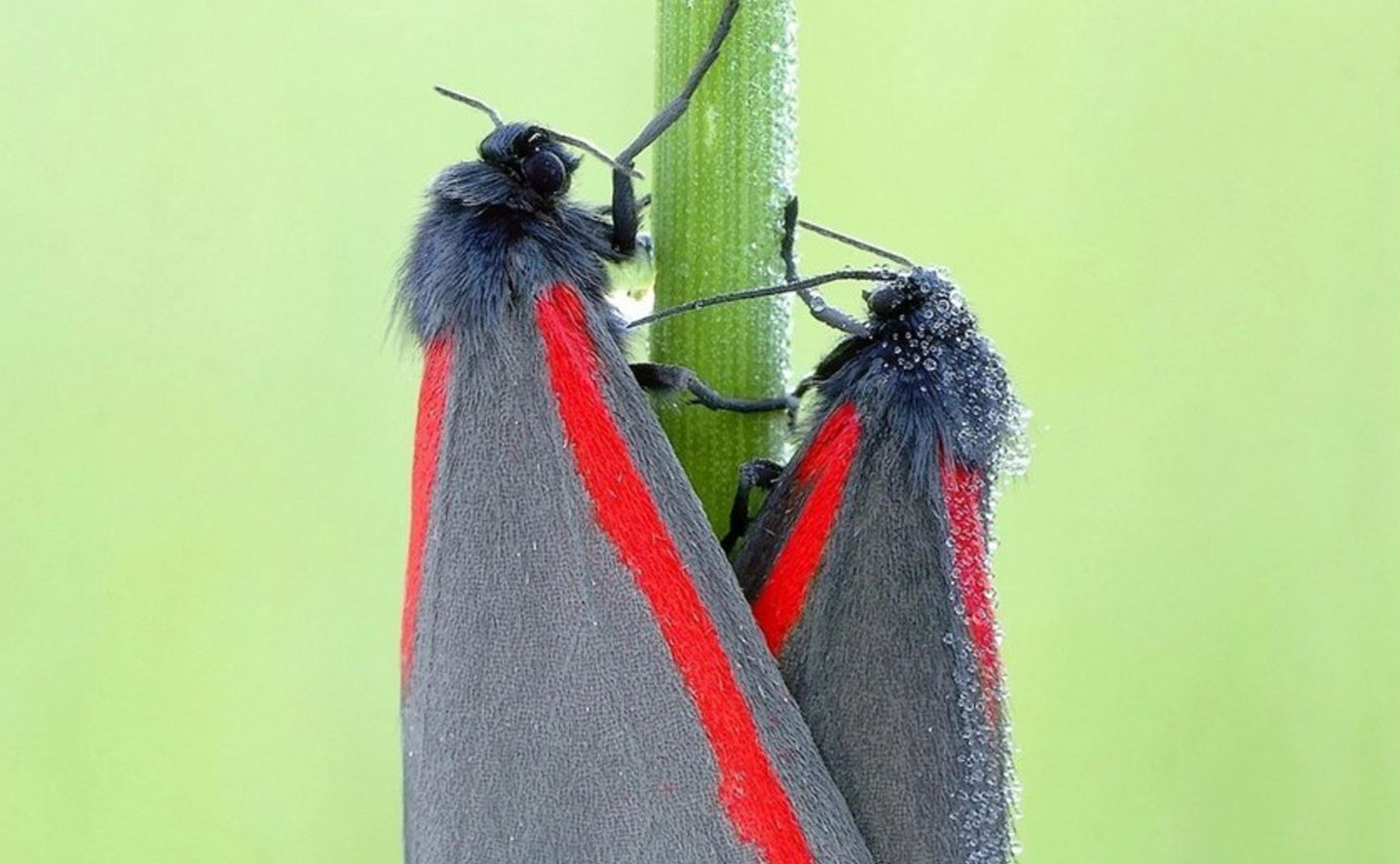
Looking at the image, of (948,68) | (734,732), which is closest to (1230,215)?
(948,68)

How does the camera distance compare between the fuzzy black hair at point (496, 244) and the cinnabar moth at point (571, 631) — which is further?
the fuzzy black hair at point (496, 244)

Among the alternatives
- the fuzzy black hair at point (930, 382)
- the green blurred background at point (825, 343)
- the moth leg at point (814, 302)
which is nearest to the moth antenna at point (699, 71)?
the moth leg at point (814, 302)

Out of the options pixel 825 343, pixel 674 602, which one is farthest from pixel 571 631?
pixel 825 343

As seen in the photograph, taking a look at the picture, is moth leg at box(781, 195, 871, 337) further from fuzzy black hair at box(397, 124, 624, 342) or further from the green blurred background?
the green blurred background

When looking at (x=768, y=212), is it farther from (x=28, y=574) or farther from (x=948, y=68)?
(x=28, y=574)

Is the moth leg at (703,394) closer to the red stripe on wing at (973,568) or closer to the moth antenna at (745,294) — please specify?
the moth antenna at (745,294)

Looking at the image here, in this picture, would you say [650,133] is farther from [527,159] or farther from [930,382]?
[930,382]
